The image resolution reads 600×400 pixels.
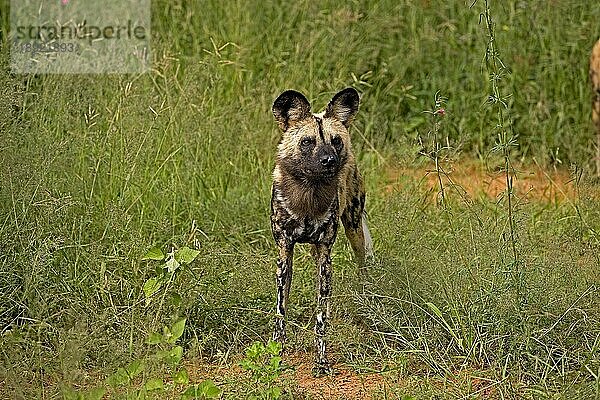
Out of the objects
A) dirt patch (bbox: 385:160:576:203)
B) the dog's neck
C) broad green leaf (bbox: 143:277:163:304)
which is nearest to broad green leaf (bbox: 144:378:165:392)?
broad green leaf (bbox: 143:277:163:304)

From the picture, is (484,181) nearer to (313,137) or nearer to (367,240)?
(367,240)

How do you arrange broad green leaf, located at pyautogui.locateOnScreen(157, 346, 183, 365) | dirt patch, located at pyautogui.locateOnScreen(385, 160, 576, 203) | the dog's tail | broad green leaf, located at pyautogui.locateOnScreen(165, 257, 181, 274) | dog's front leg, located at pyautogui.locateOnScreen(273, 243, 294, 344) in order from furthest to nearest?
dirt patch, located at pyautogui.locateOnScreen(385, 160, 576, 203)
the dog's tail
dog's front leg, located at pyautogui.locateOnScreen(273, 243, 294, 344)
broad green leaf, located at pyautogui.locateOnScreen(165, 257, 181, 274)
broad green leaf, located at pyautogui.locateOnScreen(157, 346, 183, 365)

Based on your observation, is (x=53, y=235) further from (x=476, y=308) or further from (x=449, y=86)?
(x=449, y=86)

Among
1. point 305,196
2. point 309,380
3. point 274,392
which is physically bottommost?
point 309,380

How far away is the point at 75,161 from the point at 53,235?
0.69 meters

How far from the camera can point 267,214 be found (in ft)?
19.4

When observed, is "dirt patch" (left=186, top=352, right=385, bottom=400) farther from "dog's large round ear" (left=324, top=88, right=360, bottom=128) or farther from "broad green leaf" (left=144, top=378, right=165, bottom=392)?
"dog's large round ear" (left=324, top=88, right=360, bottom=128)

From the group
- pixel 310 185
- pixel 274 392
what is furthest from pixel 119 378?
pixel 310 185

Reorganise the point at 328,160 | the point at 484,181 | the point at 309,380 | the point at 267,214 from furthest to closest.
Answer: the point at 484,181 → the point at 267,214 → the point at 309,380 → the point at 328,160

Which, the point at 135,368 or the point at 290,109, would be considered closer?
the point at 135,368

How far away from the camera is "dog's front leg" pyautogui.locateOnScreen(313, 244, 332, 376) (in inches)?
172

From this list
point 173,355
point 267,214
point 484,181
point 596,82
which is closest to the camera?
point 173,355

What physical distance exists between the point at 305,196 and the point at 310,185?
1.9 inches

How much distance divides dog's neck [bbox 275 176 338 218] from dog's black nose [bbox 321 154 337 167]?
0.57 ft
